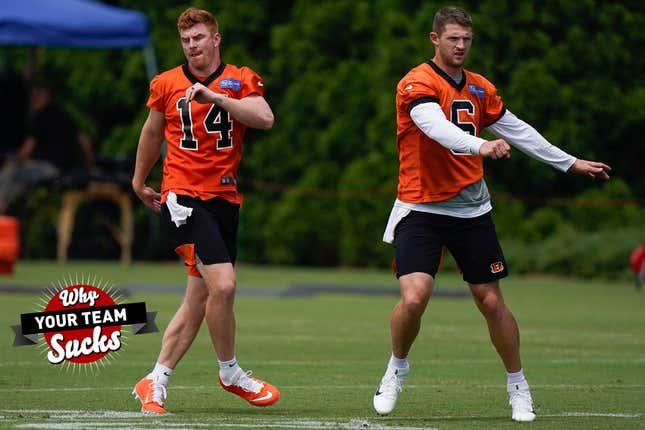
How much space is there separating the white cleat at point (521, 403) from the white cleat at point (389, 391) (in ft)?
2.00

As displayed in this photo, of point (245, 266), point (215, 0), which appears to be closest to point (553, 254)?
point (245, 266)

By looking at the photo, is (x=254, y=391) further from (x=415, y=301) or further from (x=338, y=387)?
(x=338, y=387)

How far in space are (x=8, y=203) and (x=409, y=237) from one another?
16.9 metres

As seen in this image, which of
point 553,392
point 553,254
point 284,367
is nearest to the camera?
point 553,392

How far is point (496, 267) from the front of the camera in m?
8.41

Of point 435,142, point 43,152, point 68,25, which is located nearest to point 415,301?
point 435,142

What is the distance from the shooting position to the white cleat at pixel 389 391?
8.35 meters

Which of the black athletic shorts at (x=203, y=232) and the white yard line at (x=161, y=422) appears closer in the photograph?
the white yard line at (x=161, y=422)

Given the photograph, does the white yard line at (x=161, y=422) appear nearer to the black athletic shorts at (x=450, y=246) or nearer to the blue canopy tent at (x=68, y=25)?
the black athletic shorts at (x=450, y=246)

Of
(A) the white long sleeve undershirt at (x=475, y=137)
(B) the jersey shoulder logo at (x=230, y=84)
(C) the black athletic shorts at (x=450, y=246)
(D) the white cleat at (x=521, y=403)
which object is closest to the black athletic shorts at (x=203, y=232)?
(B) the jersey shoulder logo at (x=230, y=84)

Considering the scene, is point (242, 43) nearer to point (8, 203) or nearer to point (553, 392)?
point (8, 203)

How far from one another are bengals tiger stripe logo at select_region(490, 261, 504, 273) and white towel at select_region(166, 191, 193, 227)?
1.66 meters

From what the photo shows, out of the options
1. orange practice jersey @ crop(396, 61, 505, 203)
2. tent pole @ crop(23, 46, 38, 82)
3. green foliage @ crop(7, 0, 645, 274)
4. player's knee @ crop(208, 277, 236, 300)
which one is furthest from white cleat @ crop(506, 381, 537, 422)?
tent pole @ crop(23, 46, 38, 82)

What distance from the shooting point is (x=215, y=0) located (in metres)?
26.3
